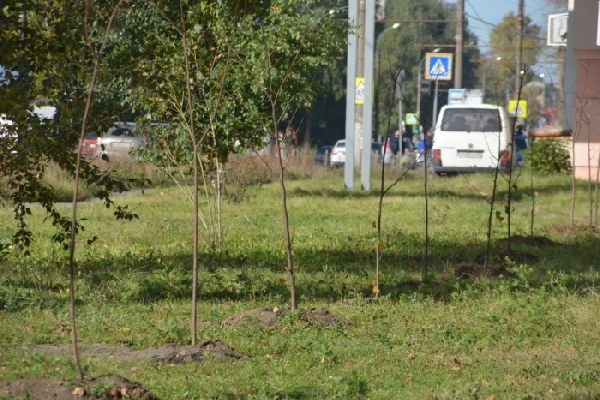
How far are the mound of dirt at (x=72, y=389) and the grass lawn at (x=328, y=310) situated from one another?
300 mm

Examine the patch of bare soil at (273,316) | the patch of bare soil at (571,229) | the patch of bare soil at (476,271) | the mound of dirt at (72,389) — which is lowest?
the patch of bare soil at (571,229)

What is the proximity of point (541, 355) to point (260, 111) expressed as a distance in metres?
10.3

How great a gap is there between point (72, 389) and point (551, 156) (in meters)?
24.5

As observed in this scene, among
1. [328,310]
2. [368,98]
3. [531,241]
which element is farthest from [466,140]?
[328,310]

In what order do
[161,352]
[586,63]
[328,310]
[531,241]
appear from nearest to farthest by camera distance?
[161,352]
[328,310]
[531,241]
[586,63]

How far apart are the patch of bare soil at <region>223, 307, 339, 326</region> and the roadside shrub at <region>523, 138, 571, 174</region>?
20872 millimetres

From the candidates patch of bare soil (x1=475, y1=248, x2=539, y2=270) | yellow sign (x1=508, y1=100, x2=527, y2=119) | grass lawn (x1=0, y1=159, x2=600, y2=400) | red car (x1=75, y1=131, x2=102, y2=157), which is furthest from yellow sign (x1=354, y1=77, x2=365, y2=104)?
patch of bare soil (x1=475, y1=248, x2=539, y2=270)

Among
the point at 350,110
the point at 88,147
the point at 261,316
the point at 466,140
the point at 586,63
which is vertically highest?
the point at 586,63

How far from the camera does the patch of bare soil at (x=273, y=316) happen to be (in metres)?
7.49

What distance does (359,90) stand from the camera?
75.6 ft

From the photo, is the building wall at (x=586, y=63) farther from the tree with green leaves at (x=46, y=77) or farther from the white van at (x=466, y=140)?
the tree with green leaves at (x=46, y=77)

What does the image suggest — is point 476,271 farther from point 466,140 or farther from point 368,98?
point 466,140

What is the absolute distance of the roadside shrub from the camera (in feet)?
91.5

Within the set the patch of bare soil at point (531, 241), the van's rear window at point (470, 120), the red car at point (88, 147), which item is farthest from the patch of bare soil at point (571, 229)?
the van's rear window at point (470, 120)
